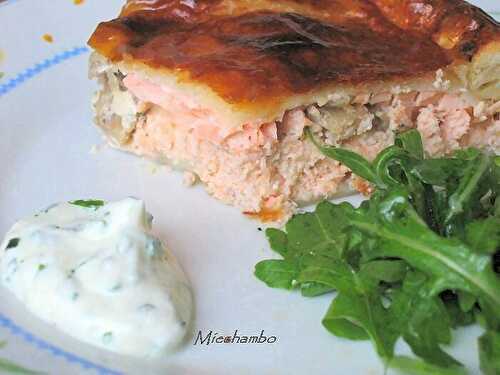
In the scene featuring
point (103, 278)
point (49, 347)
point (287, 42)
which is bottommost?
point (49, 347)

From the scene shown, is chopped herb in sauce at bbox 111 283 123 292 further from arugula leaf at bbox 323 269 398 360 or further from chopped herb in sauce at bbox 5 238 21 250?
arugula leaf at bbox 323 269 398 360

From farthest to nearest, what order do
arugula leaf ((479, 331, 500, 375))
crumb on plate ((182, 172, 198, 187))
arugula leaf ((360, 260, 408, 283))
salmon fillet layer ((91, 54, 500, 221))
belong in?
crumb on plate ((182, 172, 198, 187)) → salmon fillet layer ((91, 54, 500, 221)) → arugula leaf ((360, 260, 408, 283)) → arugula leaf ((479, 331, 500, 375))

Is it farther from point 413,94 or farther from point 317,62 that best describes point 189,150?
point 413,94

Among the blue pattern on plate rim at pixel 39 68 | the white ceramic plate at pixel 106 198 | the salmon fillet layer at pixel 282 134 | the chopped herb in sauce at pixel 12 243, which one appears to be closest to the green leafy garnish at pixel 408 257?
the white ceramic plate at pixel 106 198

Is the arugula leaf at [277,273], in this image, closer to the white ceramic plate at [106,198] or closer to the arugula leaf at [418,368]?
the white ceramic plate at [106,198]

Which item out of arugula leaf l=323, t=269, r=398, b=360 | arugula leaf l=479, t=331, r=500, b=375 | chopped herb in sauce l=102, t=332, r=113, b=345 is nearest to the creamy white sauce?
chopped herb in sauce l=102, t=332, r=113, b=345

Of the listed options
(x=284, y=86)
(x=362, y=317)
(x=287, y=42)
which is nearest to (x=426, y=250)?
(x=362, y=317)

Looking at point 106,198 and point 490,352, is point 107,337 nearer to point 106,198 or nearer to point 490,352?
point 106,198

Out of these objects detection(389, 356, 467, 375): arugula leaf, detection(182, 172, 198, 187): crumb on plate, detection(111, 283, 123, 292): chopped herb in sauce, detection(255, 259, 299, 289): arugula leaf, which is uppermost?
detection(389, 356, 467, 375): arugula leaf
